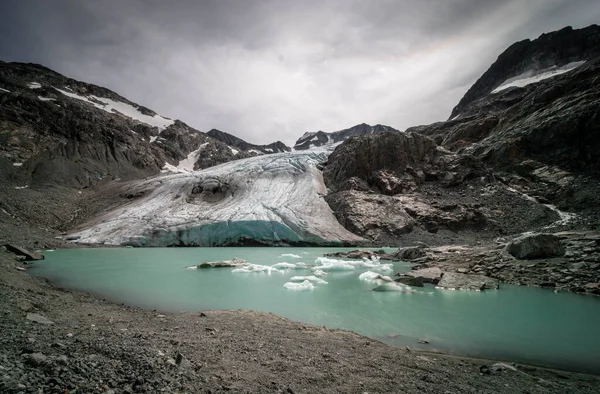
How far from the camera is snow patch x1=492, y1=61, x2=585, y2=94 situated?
7141 cm

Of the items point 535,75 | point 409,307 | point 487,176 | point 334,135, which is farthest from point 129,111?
point 535,75

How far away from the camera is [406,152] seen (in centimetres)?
4084

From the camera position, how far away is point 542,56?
81.1 metres

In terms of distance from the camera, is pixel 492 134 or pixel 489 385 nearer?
pixel 489 385

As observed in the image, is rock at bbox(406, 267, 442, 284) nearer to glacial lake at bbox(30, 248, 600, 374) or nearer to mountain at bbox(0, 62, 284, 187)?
glacial lake at bbox(30, 248, 600, 374)

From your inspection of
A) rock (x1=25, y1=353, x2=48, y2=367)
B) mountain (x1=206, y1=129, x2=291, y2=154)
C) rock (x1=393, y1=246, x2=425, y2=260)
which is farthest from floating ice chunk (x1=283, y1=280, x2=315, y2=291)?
mountain (x1=206, y1=129, x2=291, y2=154)

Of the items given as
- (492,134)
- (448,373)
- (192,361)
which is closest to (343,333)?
(448,373)

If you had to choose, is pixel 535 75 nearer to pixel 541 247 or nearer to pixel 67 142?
pixel 541 247

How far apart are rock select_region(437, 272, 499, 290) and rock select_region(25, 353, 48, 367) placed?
458 inches

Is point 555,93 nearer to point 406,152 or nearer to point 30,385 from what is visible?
point 406,152

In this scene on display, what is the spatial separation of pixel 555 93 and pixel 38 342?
55.2 m

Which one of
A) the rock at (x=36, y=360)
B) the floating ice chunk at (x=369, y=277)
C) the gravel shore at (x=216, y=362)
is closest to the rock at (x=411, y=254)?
the floating ice chunk at (x=369, y=277)

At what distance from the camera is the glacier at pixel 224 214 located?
30.2 metres

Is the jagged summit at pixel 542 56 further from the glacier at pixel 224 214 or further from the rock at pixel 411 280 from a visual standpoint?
the rock at pixel 411 280
